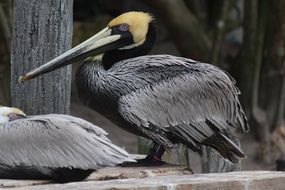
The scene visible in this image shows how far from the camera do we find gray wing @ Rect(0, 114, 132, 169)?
5.17 m

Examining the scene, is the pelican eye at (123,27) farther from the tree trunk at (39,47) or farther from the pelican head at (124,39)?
the tree trunk at (39,47)

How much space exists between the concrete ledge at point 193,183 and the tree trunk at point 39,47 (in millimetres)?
1212

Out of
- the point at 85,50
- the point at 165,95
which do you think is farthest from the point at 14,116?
the point at 165,95

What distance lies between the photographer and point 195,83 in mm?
6340

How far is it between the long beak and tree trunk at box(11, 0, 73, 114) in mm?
122

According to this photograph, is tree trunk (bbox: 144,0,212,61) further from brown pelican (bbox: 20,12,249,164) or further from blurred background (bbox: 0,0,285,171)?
brown pelican (bbox: 20,12,249,164)

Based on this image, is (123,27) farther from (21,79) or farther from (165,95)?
(21,79)

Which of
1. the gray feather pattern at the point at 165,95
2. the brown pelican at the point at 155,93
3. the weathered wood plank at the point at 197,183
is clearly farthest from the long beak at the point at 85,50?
the weathered wood plank at the point at 197,183

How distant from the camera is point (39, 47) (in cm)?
620

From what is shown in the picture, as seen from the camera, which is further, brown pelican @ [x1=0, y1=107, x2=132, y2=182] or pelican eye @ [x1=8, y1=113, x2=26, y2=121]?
pelican eye @ [x1=8, y1=113, x2=26, y2=121]

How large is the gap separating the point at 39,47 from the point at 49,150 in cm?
119

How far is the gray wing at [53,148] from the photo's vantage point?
517 cm

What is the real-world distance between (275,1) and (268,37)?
1.75 feet

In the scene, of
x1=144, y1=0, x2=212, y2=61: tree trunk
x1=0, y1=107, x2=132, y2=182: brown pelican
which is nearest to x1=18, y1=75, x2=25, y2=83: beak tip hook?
x1=0, y1=107, x2=132, y2=182: brown pelican
